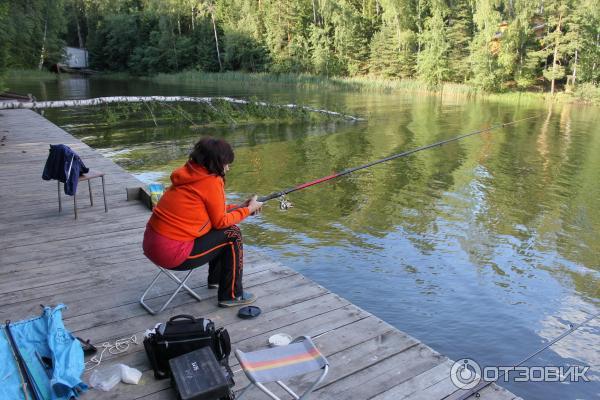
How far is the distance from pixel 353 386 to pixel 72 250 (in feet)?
11.2

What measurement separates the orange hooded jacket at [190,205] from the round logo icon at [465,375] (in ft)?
5.91

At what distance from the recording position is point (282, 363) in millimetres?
2254

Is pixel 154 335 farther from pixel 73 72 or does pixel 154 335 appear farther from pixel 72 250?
pixel 73 72

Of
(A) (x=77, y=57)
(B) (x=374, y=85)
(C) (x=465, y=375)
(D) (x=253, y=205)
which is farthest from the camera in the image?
(A) (x=77, y=57)

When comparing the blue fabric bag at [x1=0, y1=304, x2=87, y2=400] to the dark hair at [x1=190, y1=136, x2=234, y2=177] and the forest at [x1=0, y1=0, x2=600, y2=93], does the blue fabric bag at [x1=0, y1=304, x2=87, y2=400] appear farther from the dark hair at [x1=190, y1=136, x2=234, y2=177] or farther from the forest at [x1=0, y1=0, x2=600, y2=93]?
the forest at [x1=0, y1=0, x2=600, y2=93]

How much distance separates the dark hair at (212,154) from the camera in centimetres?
335

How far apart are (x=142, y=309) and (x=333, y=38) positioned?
1820 inches

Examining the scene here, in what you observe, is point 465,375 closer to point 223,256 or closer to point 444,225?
point 223,256

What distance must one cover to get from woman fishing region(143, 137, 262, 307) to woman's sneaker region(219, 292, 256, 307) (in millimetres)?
411


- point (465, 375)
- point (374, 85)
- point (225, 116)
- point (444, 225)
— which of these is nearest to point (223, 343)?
point (465, 375)

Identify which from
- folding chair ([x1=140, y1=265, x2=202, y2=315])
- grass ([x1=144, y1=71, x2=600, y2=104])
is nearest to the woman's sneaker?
folding chair ([x1=140, y1=265, x2=202, y2=315])

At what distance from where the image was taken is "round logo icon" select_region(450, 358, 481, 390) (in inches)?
116

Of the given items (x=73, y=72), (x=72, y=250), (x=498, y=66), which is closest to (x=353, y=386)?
(x=72, y=250)

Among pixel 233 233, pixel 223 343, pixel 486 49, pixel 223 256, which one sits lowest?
pixel 223 343
